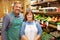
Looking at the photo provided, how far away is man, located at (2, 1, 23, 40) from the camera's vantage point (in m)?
3.38

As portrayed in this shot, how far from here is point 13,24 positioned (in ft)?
11.3

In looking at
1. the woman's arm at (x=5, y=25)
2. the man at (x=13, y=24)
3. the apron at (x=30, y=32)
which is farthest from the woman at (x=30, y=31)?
the woman's arm at (x=5, y=25)

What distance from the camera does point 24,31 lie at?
3486mm

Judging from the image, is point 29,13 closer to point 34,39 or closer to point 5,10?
point 34,39

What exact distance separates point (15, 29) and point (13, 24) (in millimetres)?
117

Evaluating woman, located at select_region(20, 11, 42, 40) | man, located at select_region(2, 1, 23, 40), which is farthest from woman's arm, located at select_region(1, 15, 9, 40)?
woman, located at select_region(20, 11, 42, 40)

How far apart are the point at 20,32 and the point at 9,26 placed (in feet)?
0.89

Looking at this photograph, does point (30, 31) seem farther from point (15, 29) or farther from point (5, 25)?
point (5, 25)

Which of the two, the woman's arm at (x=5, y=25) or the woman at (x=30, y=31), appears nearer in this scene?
the woman's arm at (x=5, y=25)

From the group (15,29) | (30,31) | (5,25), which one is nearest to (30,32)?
(30,31)

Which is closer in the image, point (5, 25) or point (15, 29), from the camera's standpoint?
point (5, 25)

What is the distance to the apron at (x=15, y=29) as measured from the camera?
11.4ft

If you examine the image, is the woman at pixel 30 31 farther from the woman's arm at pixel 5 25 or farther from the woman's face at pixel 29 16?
the woman's arm at pixel 5 25

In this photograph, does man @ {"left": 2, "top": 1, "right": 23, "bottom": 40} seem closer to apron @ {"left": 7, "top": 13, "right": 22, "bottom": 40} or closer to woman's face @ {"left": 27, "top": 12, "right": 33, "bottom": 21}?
apron @ {"left": 7, "top": 13, "right": 22, "bottom": 40}
